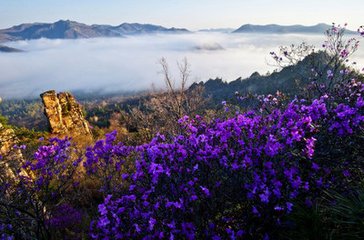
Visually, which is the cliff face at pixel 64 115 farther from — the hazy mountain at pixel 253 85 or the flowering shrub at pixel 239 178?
the hazy mountain at pixel 253 85

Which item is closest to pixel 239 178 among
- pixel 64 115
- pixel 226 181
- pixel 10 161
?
pixel 226 181

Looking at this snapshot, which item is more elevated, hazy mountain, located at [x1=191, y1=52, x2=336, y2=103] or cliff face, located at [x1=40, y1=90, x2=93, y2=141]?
cliff face, located at [x1=40, y1=90, x2=93, y2=141]

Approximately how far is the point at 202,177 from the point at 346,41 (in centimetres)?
1034

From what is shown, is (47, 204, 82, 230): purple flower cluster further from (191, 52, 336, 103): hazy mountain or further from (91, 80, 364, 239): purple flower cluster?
(191, 52, 336, 103): hazy mountain

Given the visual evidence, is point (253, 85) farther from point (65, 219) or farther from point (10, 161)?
point (10, 161)

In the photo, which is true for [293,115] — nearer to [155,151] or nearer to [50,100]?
[155,151]

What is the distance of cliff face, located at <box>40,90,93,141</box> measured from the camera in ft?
78.9

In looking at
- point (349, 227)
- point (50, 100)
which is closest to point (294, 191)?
point (349, 227)

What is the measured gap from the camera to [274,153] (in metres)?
4.09

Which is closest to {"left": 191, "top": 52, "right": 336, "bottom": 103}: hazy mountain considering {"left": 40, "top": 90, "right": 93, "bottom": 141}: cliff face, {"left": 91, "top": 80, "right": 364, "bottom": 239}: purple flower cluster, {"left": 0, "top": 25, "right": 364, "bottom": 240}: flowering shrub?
{"left": 40, "top": 90, "right": 93, "bottom": 141}: cliff face

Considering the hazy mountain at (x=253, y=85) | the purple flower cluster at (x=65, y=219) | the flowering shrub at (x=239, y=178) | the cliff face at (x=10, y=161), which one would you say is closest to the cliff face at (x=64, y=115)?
the purple flower cluster at (x=65, y=219)

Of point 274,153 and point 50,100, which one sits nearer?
point 274,153

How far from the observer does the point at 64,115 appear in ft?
85.0

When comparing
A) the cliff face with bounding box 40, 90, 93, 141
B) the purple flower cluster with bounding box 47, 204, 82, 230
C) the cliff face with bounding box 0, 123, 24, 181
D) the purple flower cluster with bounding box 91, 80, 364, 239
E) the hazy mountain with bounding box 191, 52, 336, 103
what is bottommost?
the hazy mountain with bounding box 191, 52, 336, 103
